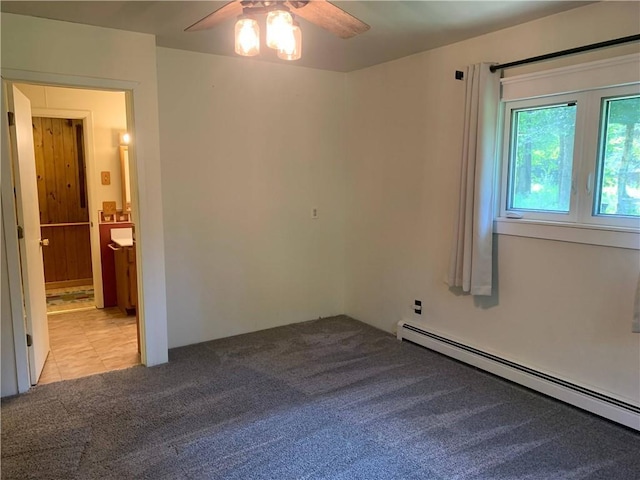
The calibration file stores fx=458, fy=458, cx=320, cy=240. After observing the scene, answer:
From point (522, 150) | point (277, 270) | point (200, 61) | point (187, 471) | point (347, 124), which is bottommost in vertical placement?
point (187, 471)

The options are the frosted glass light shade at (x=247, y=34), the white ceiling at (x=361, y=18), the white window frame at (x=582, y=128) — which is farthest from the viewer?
the white ceiling at (x=361, y=18)

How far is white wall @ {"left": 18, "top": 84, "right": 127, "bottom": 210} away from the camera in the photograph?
4.87m

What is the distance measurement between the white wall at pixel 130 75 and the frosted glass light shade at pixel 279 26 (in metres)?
1.70

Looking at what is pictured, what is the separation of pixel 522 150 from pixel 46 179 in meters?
5.92

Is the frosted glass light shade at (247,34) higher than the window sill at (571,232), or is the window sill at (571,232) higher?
the frosted glass light shade at (247,34)

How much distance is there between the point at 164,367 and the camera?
349 centimetres

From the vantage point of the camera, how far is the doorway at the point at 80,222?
393 cm

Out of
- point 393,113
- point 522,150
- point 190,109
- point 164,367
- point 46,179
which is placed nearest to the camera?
point 522,150

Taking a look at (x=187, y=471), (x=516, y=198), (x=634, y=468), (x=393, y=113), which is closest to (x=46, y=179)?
(x=393, y=113)

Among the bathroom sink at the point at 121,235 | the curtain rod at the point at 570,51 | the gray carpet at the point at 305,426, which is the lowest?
the gray carpet at the point at 305,426

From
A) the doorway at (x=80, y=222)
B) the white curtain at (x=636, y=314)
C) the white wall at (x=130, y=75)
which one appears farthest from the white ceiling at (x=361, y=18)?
the white curtain at (x=636, y=314)

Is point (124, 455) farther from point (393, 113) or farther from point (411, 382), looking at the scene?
point (393, 113)

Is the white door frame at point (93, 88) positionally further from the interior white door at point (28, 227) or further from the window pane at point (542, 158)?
the window pane at point (542, 158)

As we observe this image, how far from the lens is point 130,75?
10.7 ft
